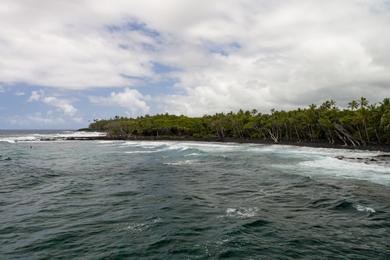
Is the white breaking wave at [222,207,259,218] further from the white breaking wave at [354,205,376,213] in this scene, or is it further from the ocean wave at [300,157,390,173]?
the ocean wave at [300,157,390,173]

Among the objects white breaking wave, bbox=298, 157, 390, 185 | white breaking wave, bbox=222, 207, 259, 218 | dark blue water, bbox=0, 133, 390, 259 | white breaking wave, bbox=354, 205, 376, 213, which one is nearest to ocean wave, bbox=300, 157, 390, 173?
white breaking wave, bbox=298, 157, 390, 185

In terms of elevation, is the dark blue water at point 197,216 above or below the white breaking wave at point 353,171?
below

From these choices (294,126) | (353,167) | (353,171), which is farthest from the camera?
(294,126)

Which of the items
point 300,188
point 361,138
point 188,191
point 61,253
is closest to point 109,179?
point 188,191

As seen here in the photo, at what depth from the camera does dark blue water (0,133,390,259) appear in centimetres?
1469

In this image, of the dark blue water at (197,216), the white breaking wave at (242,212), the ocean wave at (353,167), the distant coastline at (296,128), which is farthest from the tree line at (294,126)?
the white breaking wave at (242,212)

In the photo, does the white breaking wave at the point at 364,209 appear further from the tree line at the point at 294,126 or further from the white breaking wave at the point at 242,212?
the tree line at the point at 294,126

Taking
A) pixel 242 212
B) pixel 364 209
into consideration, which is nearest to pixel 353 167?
pixel 364 209

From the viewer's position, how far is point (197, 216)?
778 inches

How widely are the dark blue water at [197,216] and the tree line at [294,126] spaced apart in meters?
42.5

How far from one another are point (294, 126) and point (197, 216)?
7872cm

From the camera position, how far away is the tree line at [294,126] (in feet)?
241

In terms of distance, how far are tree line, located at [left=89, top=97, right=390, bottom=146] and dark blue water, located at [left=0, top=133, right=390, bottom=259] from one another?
139 feet

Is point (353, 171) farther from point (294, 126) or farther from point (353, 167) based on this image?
point (294, 126)
